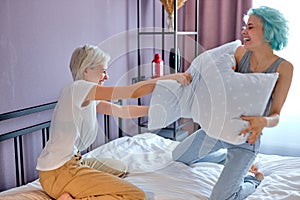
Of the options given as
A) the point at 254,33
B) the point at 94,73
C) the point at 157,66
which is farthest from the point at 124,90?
the point at 157,66

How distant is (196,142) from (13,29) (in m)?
1.01

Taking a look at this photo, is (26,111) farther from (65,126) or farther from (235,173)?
Answer: (235,173)

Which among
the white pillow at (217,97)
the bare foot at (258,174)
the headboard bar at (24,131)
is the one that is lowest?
the bare foot at (258,174)

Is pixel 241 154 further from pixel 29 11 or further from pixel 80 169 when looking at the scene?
pixel 29 11

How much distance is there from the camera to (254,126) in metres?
1.45

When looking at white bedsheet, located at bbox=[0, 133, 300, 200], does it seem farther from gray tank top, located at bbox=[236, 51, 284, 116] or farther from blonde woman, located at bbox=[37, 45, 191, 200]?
gray tank top, located at bbox=[236, 51, 284, 116]

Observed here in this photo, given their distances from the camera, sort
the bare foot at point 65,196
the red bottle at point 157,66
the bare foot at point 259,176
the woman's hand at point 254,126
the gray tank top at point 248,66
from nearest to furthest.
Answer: the bare foot at point 65,196
the woman's hand at point 254,126
the gray tank top at point 248,66
the bare foot at point 259,176
the red bottle at point 157,66

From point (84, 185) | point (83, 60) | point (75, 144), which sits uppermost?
point (83, 60)

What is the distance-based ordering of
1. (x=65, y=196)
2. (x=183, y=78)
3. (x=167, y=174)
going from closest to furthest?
(x=65, y=196)
(x=183, y=78)
(x=167, y=174)

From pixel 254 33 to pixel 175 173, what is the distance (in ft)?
2.40

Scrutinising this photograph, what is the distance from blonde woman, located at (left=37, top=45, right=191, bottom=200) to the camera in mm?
1356

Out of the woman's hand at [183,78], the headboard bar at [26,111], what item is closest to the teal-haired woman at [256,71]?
the woman's hand at [183,78]

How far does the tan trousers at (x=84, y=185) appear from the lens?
1.35m

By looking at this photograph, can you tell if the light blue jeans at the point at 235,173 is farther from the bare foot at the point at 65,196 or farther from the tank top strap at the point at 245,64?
the bare foot at the point at 65,196
